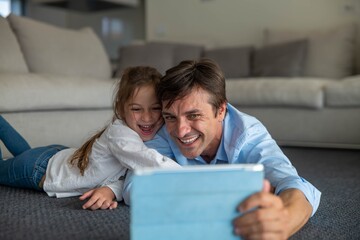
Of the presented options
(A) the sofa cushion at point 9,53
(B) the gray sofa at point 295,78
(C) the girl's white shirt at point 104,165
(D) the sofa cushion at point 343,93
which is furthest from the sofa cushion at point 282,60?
(C) the girl's white shirt at point 104,165

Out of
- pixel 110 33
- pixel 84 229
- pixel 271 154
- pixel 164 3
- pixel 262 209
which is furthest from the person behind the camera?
pixel 110 33

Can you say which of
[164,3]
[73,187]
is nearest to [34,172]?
[73,187]

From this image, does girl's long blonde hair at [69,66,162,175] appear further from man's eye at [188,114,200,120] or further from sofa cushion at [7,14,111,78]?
sofa cushion at [7,14,111,78]

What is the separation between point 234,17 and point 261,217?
399 cm

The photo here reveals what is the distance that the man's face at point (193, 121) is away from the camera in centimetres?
134

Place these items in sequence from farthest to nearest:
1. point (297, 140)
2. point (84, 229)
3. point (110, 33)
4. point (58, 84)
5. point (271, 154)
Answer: point (110, 33) → point (297, 140) → point (58, 84) → point (271, 154) → point (84, 229)

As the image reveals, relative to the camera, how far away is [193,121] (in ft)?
4.44

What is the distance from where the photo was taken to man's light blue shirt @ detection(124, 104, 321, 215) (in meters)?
1.25

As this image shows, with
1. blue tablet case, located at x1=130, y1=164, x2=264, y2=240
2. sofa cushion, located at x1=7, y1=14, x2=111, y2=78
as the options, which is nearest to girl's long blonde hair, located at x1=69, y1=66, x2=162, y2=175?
blue tablet case, located at x1=130, y1=164, x2=264, y2=240

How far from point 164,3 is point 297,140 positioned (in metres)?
2.62

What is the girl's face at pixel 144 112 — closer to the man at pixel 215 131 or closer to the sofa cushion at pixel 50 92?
the man at pixel 215 131

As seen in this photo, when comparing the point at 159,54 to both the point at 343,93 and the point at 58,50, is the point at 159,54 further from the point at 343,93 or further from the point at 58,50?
the point at 343,93

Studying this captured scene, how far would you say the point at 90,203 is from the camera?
4.75 feet

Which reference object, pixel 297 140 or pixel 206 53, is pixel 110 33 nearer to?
pixel 206 53
